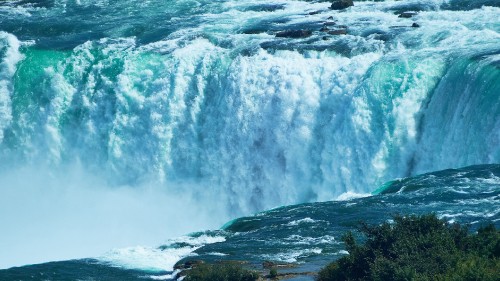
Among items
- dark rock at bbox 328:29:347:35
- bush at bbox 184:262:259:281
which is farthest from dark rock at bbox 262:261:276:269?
dark rock at bbox 328:29:347:35

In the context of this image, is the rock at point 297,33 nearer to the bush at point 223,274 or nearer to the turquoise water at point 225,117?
the turquoise water at point 225,117

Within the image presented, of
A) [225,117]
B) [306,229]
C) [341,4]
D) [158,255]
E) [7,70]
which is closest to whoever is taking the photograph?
[158,255]

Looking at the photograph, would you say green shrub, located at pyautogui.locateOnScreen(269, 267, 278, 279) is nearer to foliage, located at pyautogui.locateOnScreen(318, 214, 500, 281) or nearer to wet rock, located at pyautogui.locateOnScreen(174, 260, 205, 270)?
foliage, located at pyautogui.locateOnScreen(318, 214, 500, 281)

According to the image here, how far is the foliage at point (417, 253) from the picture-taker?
2409 cm

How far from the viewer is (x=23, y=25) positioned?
56.1 meters

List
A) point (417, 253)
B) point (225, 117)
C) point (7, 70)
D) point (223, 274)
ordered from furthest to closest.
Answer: point (7, 70) → point (225, 117) → point (223, 274) → point (417, 253)

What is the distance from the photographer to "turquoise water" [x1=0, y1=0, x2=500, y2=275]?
39.2 m

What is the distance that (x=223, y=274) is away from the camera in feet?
85.0

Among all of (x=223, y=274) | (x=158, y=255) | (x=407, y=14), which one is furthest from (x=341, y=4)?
(x=223, y=274)

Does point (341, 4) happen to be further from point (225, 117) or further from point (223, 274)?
point (223, 274)

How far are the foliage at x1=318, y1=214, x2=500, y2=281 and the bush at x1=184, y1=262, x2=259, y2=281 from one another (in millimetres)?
1635

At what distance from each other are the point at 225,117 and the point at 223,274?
61.6 feet

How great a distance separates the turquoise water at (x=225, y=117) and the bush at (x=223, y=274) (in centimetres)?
1225

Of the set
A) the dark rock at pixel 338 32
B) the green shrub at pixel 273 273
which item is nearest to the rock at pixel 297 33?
the dark rock at pixel 338 32
